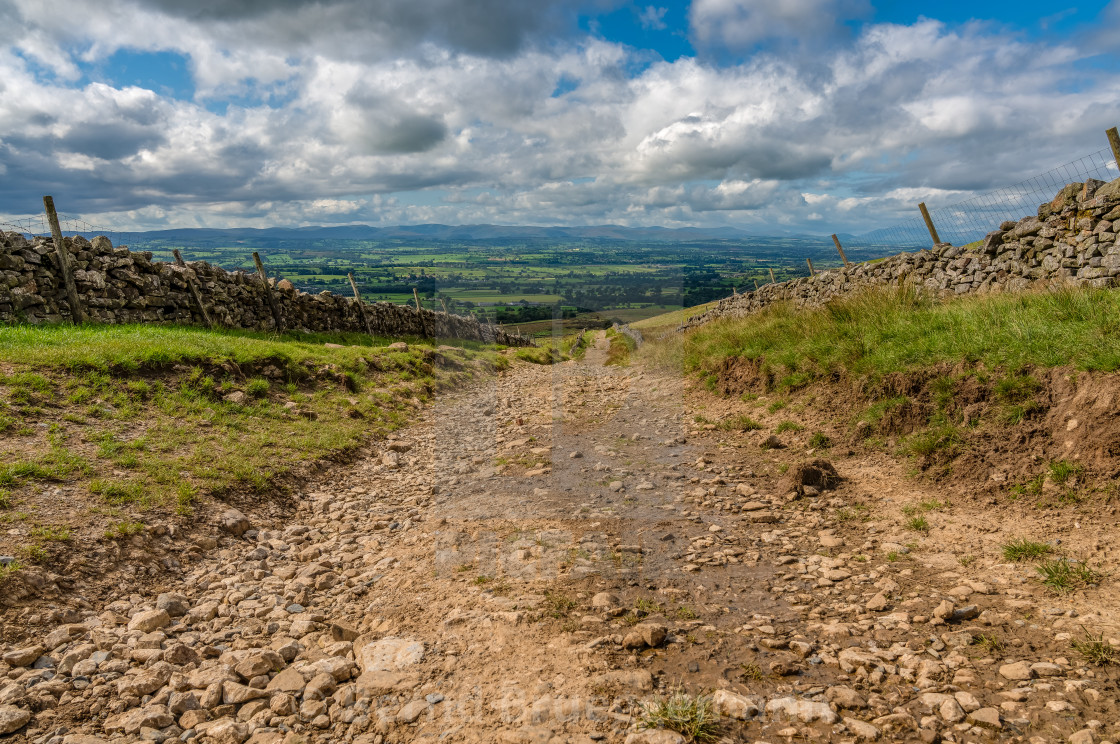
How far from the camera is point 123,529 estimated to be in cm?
536

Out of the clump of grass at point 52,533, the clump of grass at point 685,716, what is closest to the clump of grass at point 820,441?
the clump of grass at point 685,716

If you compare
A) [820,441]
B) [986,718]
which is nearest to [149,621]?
[986,718]

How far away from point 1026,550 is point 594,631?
3.69m

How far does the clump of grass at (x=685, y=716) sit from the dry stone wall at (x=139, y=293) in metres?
15.2

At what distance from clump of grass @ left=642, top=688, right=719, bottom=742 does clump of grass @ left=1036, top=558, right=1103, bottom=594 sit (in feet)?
9.50

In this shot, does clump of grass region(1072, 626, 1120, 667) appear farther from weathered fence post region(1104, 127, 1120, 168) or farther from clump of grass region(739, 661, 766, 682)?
weathered fence post region(1104, 127, 1120, 168)

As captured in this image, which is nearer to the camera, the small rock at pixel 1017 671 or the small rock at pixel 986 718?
the small rock at pixel 986 718

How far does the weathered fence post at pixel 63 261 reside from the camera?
1279cm

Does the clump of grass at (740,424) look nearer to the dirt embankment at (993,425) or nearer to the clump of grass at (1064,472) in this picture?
the dirt embankment at (993,425)

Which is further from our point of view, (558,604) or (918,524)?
(918,524)

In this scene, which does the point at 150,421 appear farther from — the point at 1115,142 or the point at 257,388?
the point at 1115,142

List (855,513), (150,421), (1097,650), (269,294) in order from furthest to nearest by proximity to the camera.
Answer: (269,294) → (150,421) → (855,513) → (1097,650)

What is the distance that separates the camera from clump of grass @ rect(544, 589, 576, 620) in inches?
170

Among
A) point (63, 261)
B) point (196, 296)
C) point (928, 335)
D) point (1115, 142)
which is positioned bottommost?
point (928, 335)
